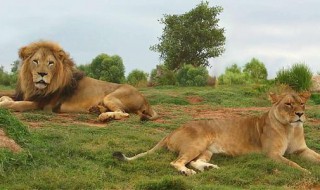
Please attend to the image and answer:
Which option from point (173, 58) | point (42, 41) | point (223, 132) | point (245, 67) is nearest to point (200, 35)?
point (173, 58)

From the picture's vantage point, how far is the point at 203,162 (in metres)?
6.88

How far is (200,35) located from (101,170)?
899 inches

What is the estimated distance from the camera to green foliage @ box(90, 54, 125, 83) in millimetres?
22409

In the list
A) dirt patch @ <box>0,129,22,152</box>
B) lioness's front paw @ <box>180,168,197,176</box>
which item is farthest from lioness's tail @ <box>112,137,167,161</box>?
dirt patch @ <box>0,129,22,152</box>

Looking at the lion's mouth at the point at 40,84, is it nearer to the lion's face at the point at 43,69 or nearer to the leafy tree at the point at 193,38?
the lion's face at the point at 43,69

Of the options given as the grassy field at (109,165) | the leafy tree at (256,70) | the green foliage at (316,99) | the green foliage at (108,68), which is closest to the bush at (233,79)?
the leafy tree at (256,70)

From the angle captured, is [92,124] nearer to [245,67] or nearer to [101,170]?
[101,170]

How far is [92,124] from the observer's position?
9.91 metres

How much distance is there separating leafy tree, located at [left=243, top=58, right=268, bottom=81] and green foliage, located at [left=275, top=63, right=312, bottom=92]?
476 centimetres

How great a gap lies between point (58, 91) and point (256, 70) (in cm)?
1412

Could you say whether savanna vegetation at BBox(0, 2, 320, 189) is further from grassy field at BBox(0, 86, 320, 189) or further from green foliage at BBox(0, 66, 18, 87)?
green foliage at BBox(0, 66, 18, 87)

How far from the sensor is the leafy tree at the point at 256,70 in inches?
934

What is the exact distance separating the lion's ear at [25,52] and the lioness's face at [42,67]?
13 cm

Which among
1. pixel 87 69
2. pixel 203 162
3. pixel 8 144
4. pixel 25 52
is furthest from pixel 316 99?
pixel 87 69
